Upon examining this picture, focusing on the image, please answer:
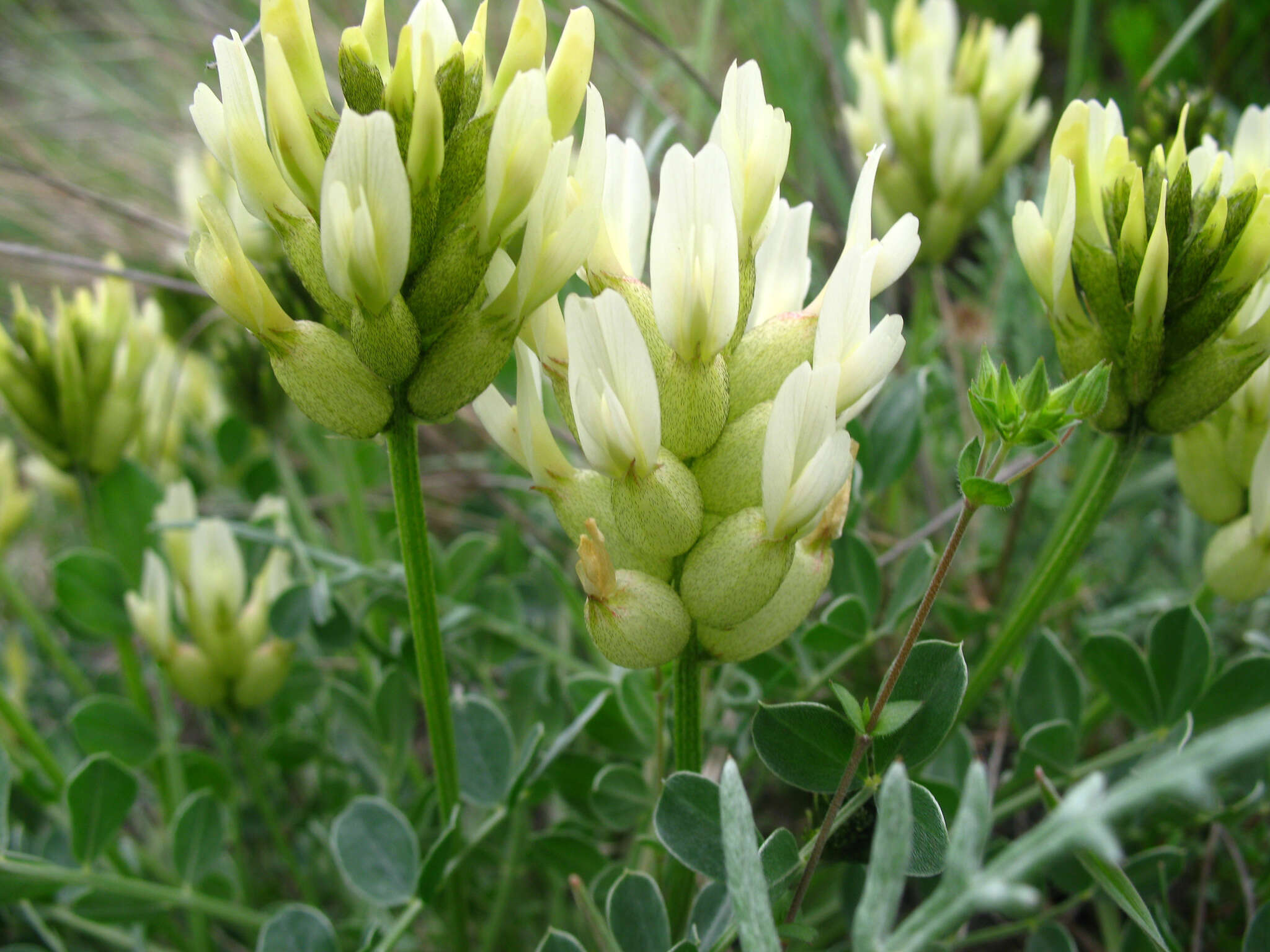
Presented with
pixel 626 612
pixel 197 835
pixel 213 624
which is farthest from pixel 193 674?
pixel 626 612

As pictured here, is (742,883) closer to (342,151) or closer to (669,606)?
(669,606)

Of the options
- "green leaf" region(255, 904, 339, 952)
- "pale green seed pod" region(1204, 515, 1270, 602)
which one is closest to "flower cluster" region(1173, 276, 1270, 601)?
Result: "pale green seed pod" region(1204, 515, 1270, 602)

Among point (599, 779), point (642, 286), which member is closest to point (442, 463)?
point (599, 779)

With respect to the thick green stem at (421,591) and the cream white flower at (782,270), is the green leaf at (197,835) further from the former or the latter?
the cream white flower at (782,270)

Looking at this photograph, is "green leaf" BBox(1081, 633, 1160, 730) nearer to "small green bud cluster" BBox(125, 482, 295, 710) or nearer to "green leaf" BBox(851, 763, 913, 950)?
"green leaf" BBox(851, 763, 913, 950)

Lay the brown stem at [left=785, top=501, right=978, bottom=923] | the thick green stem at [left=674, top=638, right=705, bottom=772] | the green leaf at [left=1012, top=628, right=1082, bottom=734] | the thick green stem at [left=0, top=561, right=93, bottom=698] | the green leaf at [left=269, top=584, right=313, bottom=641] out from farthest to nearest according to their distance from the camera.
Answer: the thick green stem at [left=0, top=561, right=93, bottom=698] → the green leaf at [left=269, top=584, right=313, bottom=641] → the green leaf at [left=1012, top=628, right=1082, bottom=734] → the thick green stem at [left=674, top=638, right=705, bottom=772] → the brown stem at [left=785, top=501, right=978, bottom=923]

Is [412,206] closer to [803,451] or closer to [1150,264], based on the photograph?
[803,451]
